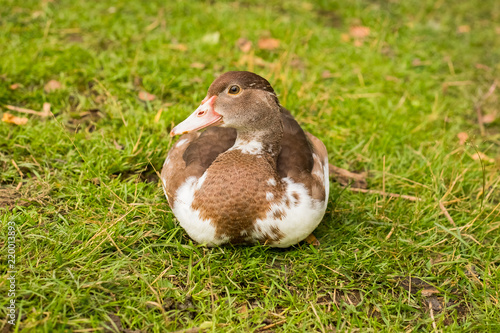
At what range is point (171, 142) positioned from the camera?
3695 millimetres

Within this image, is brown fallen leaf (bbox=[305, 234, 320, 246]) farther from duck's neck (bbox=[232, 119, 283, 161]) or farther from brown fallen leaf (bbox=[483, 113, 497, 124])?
brown fallen leaf (bbox=[483, 113, 497, 124])

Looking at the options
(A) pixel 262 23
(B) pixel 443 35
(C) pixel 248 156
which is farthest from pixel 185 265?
(B) pixel 443 35

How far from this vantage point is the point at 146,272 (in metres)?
2.66

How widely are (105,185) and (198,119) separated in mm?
781

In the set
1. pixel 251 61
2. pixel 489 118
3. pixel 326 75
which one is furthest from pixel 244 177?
pixel 489 118

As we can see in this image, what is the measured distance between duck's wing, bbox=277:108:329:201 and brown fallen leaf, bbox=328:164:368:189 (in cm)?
41

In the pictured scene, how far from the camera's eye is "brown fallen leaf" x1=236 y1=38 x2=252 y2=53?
5.07 meters

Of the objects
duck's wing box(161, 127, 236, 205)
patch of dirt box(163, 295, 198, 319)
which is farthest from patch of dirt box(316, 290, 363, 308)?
duck's wing box(161, 127, 236, 205)

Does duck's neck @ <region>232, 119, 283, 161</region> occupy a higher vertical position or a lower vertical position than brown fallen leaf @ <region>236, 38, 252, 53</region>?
higher

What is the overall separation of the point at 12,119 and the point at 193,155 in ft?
5.47

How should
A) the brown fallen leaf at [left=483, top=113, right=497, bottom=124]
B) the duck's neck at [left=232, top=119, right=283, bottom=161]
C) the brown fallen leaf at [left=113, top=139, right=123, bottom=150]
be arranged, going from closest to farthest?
the duck's neck at [left=232, top=119, right=283, bottom=161] → the brown fallen leaf at [left=113, top=139, right=123, bottom=150] → the brown fallen leaf at [left=483, top=113, right=497, bottom=124]

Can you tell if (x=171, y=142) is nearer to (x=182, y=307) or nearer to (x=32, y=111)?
(x=32, y=111)

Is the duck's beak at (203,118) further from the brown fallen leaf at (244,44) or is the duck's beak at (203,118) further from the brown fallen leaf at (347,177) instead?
the brown fallen leaf at (244,44)

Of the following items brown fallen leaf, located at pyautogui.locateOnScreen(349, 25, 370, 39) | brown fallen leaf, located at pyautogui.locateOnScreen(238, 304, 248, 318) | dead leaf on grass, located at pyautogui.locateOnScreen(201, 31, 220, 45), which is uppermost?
dead leaf on grass, located at pyautogui.locateOnScreen(201, 31, 220, 45)
